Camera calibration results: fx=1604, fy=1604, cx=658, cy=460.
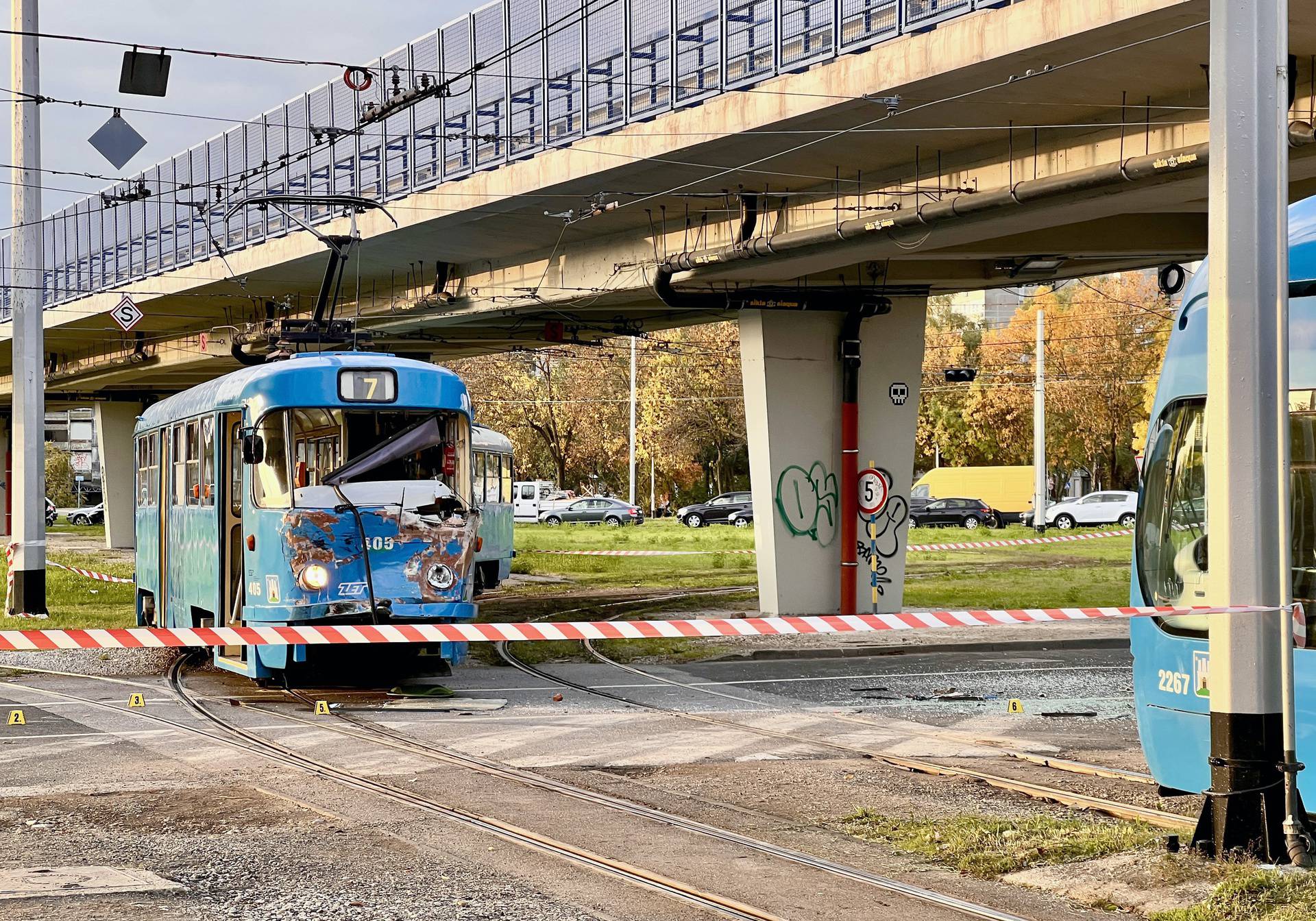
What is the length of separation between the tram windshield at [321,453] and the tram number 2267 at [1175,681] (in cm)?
780

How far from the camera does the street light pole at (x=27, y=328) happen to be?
22.3 m

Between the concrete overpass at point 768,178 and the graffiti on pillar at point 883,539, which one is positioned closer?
the concrete overpass at point 768,178

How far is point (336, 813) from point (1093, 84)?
895 centimetres

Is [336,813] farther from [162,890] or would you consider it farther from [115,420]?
[115,420]

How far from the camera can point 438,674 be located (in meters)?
16.1

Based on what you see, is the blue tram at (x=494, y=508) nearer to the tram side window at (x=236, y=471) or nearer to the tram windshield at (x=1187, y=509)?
the tram side window at (x=236, y=471)

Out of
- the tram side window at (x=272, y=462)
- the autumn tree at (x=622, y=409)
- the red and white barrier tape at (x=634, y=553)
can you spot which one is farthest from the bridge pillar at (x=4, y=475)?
the tram side window at (x=272, y=462)

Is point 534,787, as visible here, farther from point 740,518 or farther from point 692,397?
point 692,397

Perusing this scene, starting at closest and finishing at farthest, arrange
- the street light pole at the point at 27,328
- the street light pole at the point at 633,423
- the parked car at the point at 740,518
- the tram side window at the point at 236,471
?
the tram side window at the point at 236,471, the street light pole at the point at 27,328, the parked car at the point at 740,518, the street light pole at the point at 633,423

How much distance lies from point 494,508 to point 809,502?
9101 millimetres

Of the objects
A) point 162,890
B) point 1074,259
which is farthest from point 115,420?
point 162,890

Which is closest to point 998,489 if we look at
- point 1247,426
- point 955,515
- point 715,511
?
point 955,515

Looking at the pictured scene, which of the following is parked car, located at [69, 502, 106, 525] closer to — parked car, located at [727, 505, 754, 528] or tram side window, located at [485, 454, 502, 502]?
parked car, located at [727, 505, 754, 528]

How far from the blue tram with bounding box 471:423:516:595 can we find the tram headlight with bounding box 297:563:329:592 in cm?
1328
